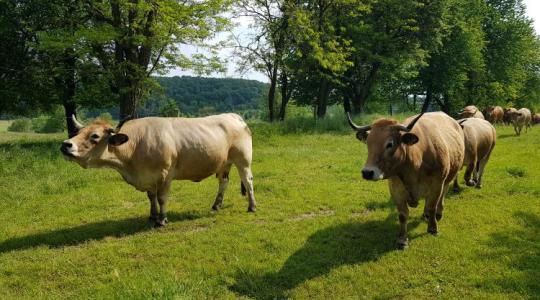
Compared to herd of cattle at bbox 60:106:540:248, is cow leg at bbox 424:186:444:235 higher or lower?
lower

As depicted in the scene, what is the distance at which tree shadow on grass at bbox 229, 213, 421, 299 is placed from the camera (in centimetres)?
555

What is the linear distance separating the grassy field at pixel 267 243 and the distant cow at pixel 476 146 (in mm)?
443

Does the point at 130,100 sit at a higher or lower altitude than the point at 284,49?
lower

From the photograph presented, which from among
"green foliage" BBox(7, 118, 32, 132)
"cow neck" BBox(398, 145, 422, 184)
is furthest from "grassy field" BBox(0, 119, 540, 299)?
"green foliage" BBox(7, 118, 32, 132)

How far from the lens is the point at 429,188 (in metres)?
6.78

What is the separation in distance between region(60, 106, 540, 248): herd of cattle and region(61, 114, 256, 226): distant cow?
0.05 ft

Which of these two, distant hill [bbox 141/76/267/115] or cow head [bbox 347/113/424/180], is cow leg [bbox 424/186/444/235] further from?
distant hill [bbox 141/76/267/115]

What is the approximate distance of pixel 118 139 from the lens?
7340 mm

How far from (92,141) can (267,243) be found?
3525mm

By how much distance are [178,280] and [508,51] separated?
159ft

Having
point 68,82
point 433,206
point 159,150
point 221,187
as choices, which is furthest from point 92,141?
point 68,82

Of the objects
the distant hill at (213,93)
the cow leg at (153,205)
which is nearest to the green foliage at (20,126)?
the distant hill at (213,93)

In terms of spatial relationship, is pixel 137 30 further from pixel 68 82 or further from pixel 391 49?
pixel 391 49

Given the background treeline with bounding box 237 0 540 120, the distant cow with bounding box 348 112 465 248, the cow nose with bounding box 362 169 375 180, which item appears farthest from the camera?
the background treeline with bounding box 237 0 540 120
